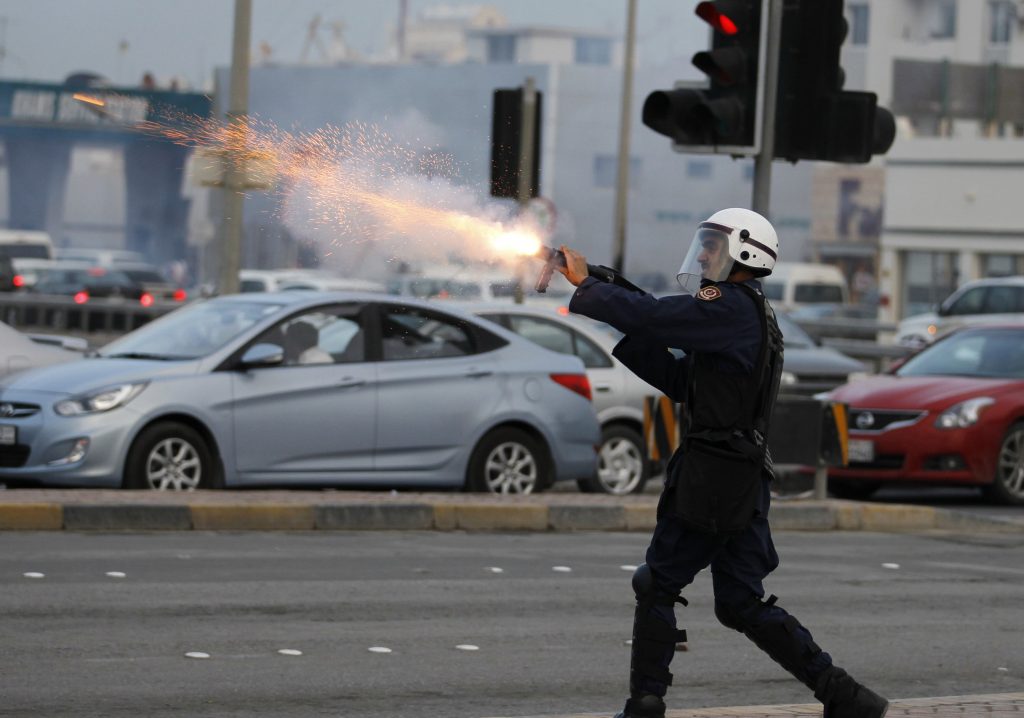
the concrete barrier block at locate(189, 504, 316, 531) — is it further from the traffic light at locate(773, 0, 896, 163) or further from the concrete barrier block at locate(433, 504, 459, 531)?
the traffic light at locate(773, 0, 896, 163)

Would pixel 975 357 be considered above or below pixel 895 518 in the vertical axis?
above

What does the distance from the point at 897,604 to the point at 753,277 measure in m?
3.97

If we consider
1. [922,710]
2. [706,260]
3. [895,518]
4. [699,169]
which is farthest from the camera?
Answer: [699,169]

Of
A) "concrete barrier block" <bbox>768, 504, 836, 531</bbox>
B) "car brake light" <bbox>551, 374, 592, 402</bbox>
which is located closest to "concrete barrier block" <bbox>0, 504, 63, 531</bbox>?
"car brake light" <bbox>551, 374, 592, 402</bbox>

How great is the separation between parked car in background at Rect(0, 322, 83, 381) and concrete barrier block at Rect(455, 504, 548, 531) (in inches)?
144

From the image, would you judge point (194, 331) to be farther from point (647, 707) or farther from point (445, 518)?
point (647, 707)

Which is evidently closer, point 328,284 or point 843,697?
point 843,697

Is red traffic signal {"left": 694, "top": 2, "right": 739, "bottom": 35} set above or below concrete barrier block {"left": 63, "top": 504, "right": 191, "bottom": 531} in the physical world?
above

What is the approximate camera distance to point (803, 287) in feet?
147

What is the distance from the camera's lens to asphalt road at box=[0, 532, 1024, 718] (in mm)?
6887

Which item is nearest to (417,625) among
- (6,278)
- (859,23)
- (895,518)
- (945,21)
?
(895,518)

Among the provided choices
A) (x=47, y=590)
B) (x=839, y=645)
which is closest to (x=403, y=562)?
(x=47, y=590)

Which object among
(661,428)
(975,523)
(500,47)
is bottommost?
(975,523)

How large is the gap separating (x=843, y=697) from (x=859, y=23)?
80.3 m
